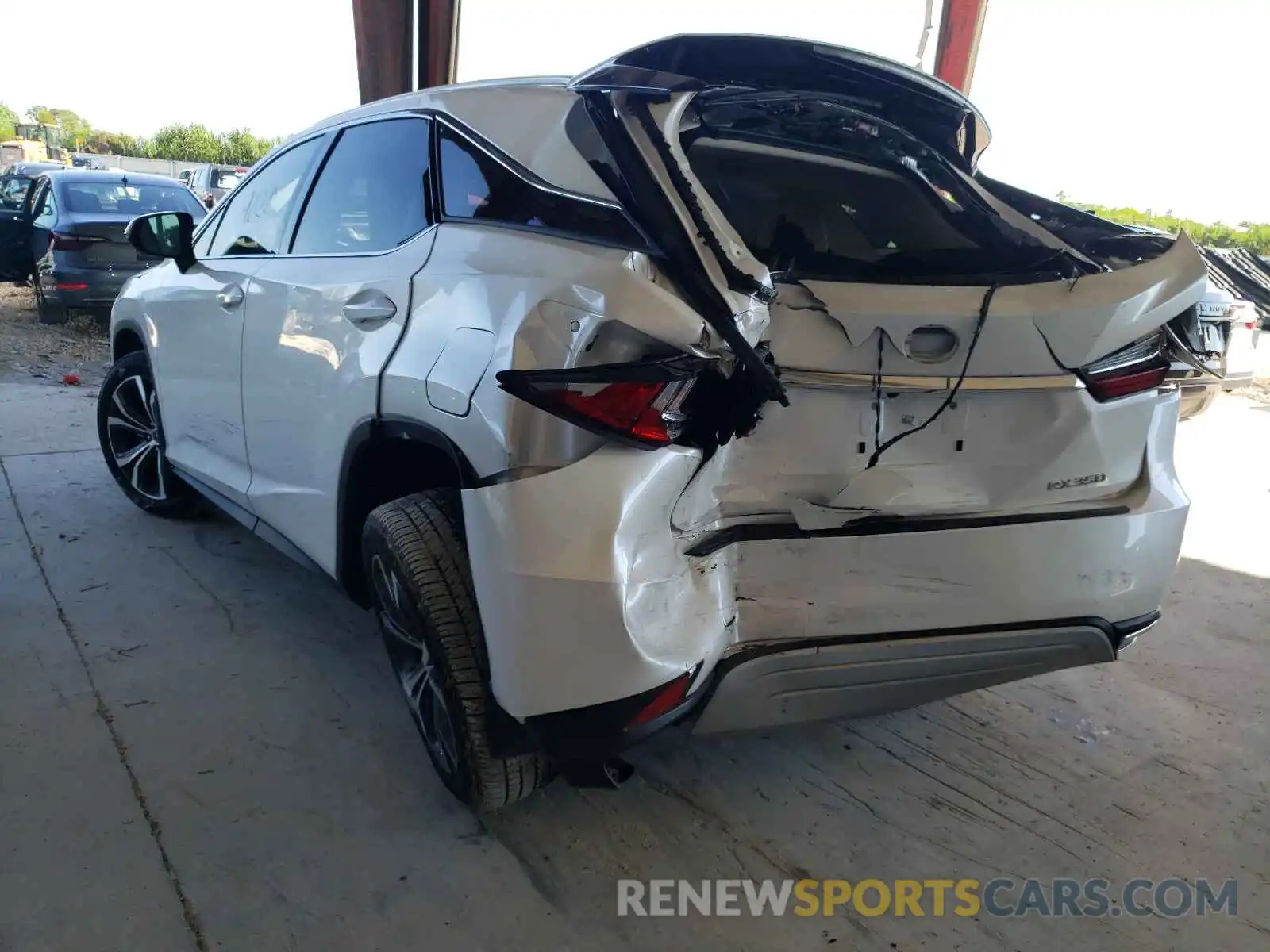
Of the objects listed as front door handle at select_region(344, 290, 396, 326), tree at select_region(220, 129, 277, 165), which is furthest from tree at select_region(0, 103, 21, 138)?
front door handle at select_region(344, 290, 396, 326)

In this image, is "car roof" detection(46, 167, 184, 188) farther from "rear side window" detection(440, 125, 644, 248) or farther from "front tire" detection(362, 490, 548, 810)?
"front tire" detection(362, 490, 548, 810)

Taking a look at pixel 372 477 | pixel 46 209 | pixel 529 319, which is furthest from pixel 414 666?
pixel 46 209

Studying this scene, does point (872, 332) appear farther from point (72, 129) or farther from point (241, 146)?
point (72, 129)

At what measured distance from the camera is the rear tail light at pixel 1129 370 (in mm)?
2027

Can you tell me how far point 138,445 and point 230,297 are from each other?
1678mm

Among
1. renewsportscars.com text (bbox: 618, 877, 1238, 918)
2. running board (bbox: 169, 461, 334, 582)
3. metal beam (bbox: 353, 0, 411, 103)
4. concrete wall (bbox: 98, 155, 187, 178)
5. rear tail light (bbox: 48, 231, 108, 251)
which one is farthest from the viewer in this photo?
concrete wall (bbox: 98, 155, 187, 178)

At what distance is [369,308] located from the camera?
7.53 feet

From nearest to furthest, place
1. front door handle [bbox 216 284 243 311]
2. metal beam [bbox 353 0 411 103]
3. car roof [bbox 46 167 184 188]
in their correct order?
front door handle [bbox 216 284 243 311] < metal beam [bbox 353 0 411 103] < car roof [bbox 46 167 184 188]

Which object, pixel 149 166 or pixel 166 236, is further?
pixel 149 166

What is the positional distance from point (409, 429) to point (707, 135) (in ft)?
3.38

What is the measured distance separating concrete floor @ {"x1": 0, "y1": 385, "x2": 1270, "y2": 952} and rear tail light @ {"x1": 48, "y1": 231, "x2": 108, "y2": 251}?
625cm

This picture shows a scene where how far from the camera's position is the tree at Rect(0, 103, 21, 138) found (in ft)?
220

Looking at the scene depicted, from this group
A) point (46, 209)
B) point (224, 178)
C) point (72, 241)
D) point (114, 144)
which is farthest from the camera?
point (114, 144)

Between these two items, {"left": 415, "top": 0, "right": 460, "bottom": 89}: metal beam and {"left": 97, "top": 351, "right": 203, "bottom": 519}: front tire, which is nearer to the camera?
{"left": 97, "top": 351, "right": 203, "bottom": 519}: front tire
